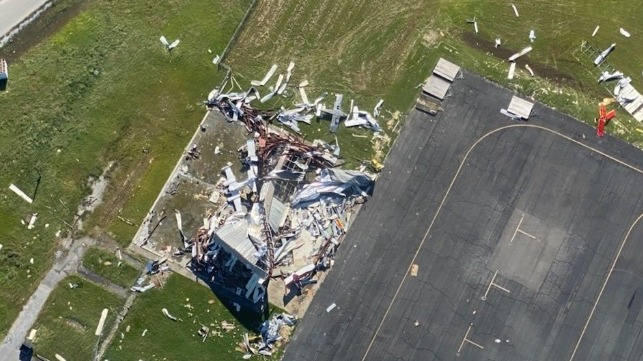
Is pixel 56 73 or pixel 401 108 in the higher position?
pixel 401 108

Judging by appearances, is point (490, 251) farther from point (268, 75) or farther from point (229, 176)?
point (268, 75)

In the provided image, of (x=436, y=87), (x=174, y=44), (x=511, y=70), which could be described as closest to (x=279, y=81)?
(x=174, y=44)

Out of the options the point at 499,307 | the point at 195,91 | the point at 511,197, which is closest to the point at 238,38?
the point at 195,91

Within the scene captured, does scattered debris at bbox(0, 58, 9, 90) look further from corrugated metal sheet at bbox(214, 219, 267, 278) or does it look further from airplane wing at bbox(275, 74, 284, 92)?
airplane wing at bbox(275, 74, 284, 92)

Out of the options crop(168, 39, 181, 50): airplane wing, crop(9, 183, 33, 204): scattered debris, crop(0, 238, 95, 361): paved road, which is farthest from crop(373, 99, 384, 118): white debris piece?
crop(9, 183, 33, 204): scattered debris

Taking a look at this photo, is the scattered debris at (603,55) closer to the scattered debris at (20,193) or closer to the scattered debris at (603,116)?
the scattered debris at (603,116)

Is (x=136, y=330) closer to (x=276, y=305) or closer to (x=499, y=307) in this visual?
(x=276, y=305)

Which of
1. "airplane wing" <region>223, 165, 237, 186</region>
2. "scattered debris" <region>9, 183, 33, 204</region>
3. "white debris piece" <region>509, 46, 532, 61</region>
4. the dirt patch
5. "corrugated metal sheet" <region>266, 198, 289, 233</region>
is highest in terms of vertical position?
"white debris piece" <region>509, 46, 532, 61</region>
